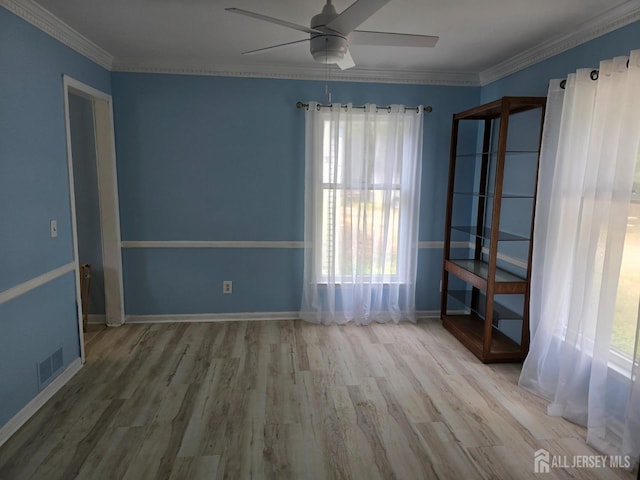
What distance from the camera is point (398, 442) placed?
7.46 feet

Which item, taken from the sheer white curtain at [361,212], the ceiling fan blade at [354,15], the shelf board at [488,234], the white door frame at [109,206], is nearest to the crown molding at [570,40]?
the sheer white curtain at [361,212]

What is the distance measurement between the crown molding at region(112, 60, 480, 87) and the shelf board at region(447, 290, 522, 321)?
2.10 m

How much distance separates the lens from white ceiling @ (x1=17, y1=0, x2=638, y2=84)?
238cm

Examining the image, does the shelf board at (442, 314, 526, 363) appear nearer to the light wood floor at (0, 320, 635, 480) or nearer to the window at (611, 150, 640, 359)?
the light wood floor at (0, 320, 635, 480)

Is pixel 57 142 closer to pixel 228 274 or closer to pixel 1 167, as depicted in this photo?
pixel 1 167

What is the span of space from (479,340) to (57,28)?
393cm

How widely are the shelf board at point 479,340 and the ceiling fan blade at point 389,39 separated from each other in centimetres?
236

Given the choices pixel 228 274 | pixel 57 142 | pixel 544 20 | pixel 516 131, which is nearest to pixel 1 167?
pixel 57 142

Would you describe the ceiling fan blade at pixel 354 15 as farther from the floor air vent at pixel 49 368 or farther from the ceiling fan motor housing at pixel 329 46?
the floor air vent at pixel 49 368

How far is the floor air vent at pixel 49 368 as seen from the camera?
2592 mm

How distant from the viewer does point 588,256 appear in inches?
94.5

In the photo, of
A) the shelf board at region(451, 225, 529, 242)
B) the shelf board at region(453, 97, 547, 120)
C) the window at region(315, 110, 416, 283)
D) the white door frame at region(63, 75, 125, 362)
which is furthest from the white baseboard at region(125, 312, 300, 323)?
the shelf board at region(453, 97, 547, 120)

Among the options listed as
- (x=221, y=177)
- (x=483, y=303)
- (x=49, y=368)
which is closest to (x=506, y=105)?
(x=483, y=303)

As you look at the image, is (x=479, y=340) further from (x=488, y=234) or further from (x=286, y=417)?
(x=286, y=417)
